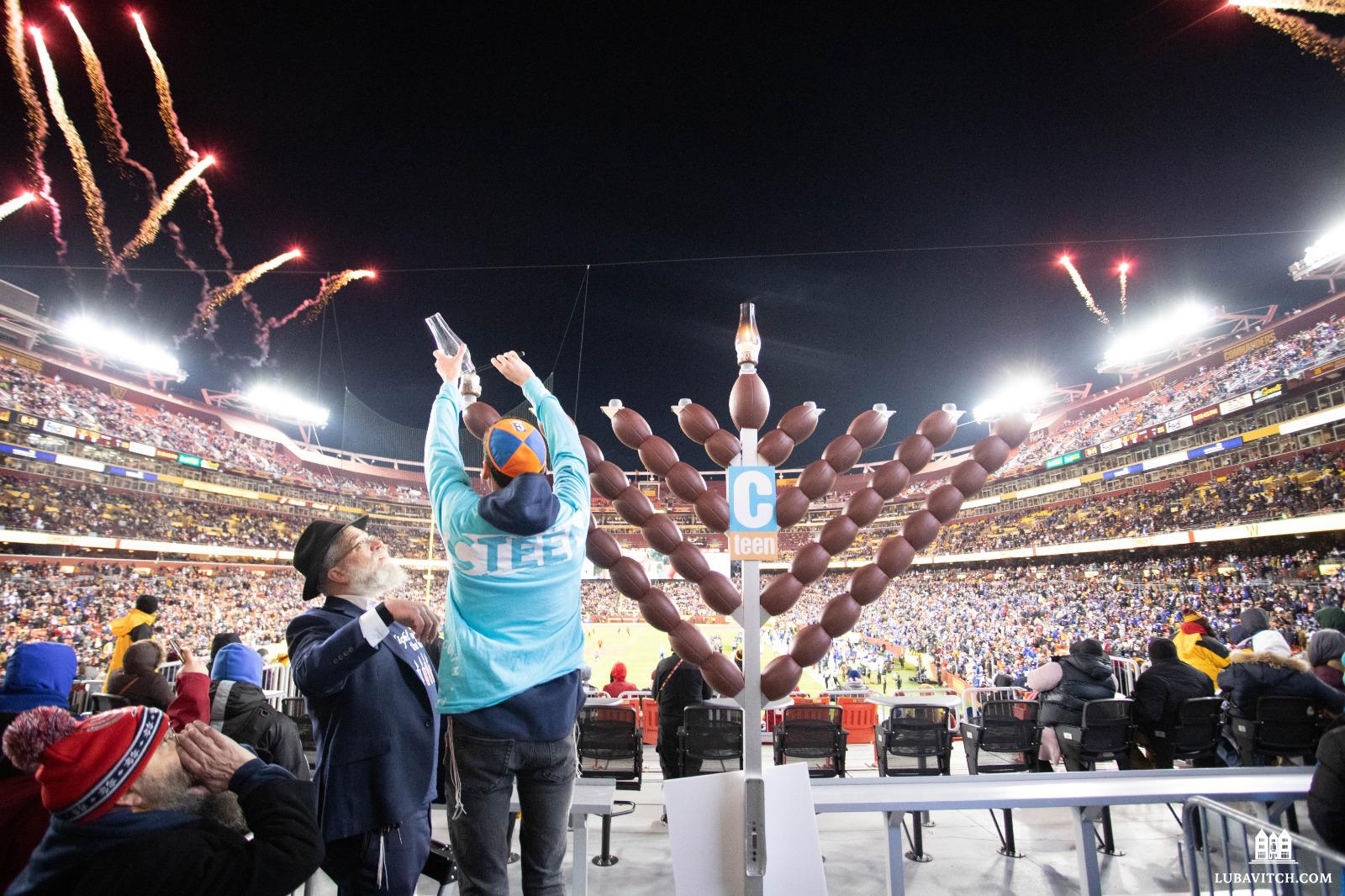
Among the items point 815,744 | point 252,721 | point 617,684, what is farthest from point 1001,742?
point 252,721

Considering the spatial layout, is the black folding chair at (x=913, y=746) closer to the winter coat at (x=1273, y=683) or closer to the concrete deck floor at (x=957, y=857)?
the concrete deck floor at (x=957, y=857)

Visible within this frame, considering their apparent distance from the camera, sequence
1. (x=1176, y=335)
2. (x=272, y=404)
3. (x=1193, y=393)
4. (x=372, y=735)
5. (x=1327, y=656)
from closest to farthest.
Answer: (x=372, y=735)
(x=1327, y=656)
(x=1193, y=393)
(x=1176, y=335)
(x=272, y=404)

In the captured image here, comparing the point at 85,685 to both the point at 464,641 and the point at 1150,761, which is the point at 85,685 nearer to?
the point at 464,641

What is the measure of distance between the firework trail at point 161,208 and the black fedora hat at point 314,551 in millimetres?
12539

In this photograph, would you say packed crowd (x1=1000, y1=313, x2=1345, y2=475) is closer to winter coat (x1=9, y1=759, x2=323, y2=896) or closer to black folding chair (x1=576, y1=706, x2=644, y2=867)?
black folding chair (x1=576, y1=706, x2=644, y2=867)

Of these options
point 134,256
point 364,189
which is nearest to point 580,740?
point 364,189

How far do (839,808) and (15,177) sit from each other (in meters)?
16.1

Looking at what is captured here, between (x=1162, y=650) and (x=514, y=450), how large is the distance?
199 inches

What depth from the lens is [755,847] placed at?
2.00 metres

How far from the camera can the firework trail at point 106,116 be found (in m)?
9.69

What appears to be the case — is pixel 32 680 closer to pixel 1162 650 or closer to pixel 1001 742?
pixel 1001 742

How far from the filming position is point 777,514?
2592 millimetres

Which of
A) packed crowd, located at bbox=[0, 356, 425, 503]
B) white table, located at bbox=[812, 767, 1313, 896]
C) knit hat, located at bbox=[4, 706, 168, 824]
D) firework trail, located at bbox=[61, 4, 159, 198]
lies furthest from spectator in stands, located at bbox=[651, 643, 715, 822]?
packed crowd, located at bbox=[0, 356, 425, 503]

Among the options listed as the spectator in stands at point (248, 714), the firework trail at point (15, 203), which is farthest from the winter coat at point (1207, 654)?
the firework trail at point (15, 203)
